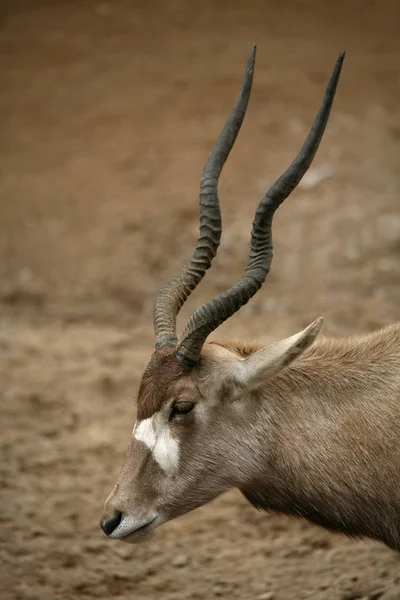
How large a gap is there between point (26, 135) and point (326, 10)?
535 centimetres

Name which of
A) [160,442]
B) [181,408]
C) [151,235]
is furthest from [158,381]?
[151,235]

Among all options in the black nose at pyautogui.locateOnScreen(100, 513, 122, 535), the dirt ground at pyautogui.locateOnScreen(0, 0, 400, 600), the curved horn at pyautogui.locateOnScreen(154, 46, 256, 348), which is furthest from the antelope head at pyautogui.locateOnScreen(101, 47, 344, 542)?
the dirt ground at pyautogui.locateOnScreen(0, 0, 400, 600)

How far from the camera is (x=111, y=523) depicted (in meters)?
4.43

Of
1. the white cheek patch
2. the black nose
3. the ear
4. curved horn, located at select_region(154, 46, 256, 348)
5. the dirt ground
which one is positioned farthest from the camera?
the dirt ground

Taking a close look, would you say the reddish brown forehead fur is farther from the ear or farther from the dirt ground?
the dirt ground

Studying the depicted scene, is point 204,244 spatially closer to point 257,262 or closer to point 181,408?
point 257,262

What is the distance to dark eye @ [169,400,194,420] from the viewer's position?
4.52 m

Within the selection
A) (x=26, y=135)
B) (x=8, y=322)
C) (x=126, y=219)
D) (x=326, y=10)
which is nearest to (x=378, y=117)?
(x=326, y=10)

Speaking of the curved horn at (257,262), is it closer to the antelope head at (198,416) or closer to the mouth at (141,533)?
the antelope head at (198,416)

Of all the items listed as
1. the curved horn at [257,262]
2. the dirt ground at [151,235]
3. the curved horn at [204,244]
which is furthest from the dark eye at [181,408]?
the dirt ground at [151,235]

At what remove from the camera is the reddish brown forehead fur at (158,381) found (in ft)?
14.9

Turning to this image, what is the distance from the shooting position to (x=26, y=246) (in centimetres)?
1207

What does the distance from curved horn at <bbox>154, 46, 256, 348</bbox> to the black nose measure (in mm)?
974

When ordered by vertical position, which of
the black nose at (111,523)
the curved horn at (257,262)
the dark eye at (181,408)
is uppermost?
the curved horn at (257,262)
